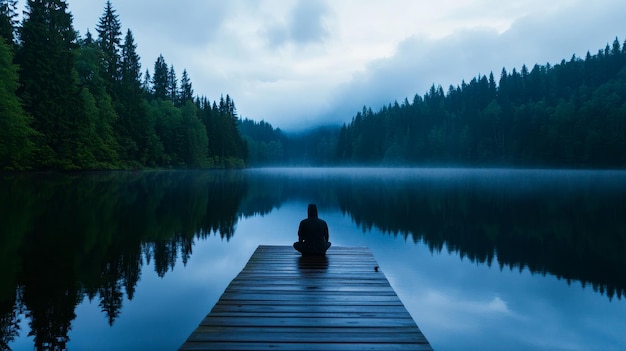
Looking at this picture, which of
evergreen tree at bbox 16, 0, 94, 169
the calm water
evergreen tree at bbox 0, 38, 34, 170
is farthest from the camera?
evergreen tree at bbox 16, 0, 94, 169

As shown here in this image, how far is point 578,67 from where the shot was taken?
490 feet

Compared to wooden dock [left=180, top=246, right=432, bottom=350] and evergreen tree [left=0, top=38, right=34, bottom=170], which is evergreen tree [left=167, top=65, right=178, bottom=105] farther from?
wooden dock [left=180, top=246, right=432, bottom=350]

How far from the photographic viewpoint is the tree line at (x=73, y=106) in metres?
39.0

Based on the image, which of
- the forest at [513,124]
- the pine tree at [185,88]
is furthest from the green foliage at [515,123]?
the pine tree at [185,88]

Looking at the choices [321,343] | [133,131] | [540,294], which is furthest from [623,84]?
[321,343]

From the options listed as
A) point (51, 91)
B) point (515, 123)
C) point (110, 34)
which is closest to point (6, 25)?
point (51, 91)

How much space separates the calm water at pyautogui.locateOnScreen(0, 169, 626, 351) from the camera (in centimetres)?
785

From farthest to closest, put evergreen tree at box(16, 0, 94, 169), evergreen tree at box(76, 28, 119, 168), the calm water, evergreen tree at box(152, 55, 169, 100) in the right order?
evergreen tree at box(152, 55, 169, 100) < evergreen tree at box(76, 28, 119, 168) < evergreen tree at box(16, 0, 94, 169) < the calm water

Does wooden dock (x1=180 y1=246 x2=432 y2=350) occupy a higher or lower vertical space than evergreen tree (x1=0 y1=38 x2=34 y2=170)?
lower

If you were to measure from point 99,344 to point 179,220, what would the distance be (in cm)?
1426

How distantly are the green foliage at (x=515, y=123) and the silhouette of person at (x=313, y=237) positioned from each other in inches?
4323

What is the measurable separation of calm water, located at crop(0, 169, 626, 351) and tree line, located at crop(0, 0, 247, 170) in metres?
18.2

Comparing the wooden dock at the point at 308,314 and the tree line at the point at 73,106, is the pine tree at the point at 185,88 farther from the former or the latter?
the wooden dock at the point at 308,314

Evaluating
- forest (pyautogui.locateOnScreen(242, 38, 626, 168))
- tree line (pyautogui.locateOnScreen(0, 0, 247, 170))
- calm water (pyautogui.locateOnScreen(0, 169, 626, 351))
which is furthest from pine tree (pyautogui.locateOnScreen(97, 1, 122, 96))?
forest (pyautogui.locateOnScreen(242, 38, 626, 168))
